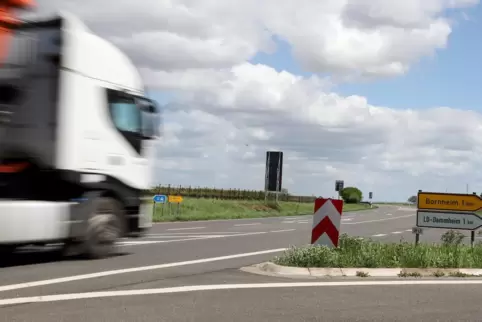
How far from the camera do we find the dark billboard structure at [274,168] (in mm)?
62406

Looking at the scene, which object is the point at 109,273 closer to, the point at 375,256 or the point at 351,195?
the point at 375,256

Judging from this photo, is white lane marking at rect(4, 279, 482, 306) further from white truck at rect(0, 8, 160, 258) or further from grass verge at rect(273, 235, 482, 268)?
white truck at rect(0, 8, 160, 258)

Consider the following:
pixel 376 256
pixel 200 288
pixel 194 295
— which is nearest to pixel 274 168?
A: pixel 376 256

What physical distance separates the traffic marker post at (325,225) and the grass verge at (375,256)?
224 millimetres

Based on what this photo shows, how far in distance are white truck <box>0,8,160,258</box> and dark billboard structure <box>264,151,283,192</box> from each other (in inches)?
1955

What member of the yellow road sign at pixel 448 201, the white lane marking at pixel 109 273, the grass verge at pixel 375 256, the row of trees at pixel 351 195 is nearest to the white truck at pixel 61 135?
the white lane marking at pixel 109 273

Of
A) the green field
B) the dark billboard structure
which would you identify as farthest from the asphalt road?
the dark billboard structure

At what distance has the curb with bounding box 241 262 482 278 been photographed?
11258 millimetres

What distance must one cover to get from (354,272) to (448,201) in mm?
4358

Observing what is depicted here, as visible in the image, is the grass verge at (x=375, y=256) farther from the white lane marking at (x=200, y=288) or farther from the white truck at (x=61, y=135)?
the white truck at (x=61, y=135)

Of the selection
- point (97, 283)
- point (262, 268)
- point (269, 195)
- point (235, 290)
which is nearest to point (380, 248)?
point (262, 268)

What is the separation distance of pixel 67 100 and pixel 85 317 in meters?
5.19

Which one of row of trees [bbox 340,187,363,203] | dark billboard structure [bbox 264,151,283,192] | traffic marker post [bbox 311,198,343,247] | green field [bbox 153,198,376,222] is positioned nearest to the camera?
traffic marker post [bbox 311,198,343,247]

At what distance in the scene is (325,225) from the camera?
12672mm
